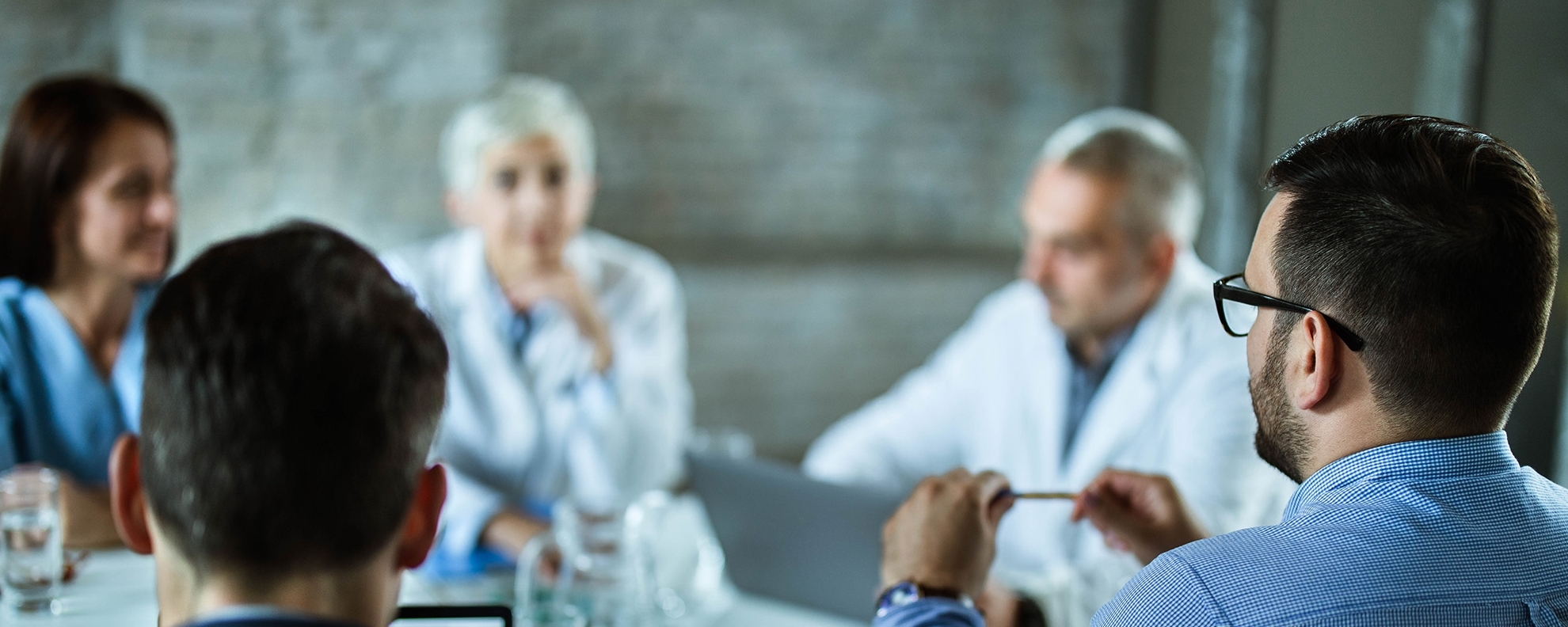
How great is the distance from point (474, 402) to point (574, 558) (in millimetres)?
973

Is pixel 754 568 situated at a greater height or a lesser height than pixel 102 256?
lesser

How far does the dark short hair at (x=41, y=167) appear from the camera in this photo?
5.98 ft

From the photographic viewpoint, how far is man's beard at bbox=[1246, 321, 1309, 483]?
37.0 inches

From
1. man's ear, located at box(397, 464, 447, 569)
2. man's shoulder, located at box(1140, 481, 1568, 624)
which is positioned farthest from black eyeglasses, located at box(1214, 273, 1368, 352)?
man's ear, located at box(397, 464, 447, 569)

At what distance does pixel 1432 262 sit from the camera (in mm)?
829

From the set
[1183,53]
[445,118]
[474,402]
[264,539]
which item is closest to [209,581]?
[264,539]

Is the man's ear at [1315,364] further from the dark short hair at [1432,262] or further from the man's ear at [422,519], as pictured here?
the man's ear at [422,519]

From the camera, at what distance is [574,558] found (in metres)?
1.41

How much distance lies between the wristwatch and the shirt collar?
33 cm

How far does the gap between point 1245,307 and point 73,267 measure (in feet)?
5.86

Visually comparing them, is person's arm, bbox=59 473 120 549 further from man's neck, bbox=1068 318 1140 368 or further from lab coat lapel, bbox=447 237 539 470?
man's neck, bbox=1068 318 1140 368

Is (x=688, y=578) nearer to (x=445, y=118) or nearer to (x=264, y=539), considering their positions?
(x=264, y=539)

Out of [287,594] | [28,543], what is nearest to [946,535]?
[287,594]

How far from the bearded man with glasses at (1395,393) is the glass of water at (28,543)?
1281mm
